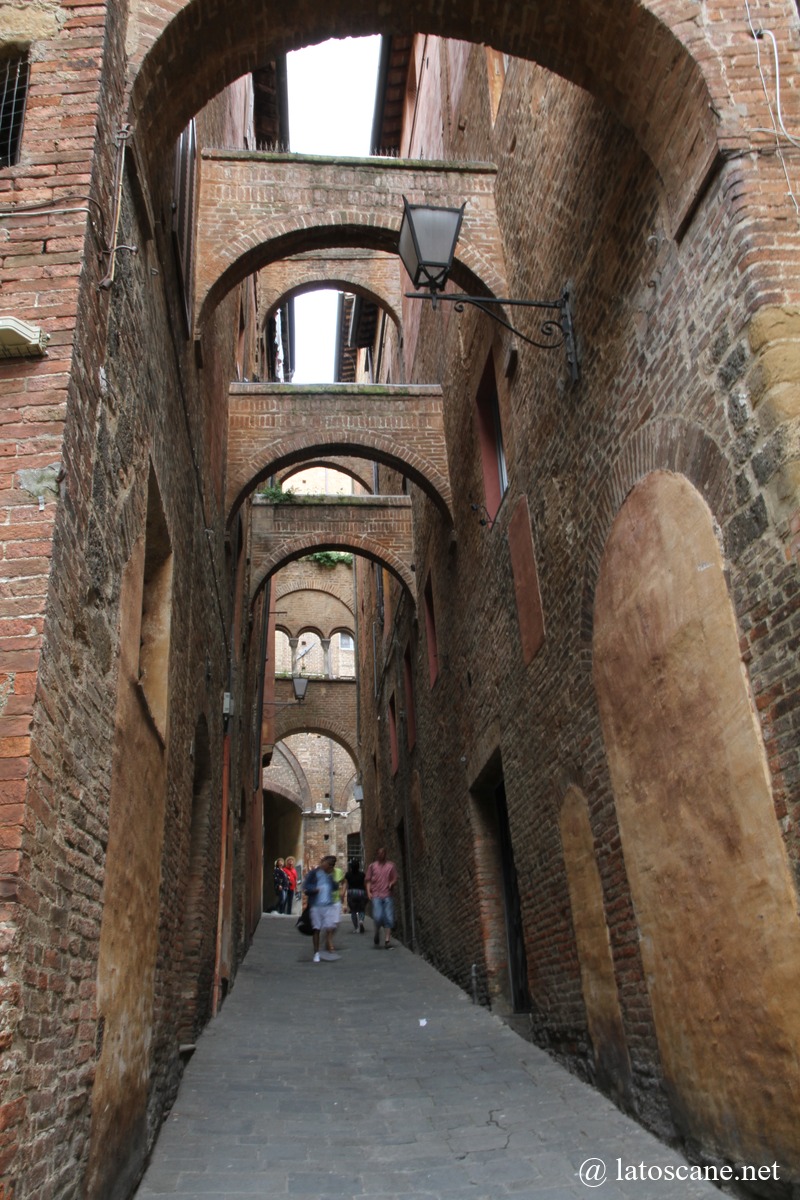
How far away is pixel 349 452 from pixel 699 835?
8.42m

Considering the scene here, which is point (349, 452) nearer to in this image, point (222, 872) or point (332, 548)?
point (332, 548)

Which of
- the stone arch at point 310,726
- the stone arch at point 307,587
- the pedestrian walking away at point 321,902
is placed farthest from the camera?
the stone arch at point 307,587

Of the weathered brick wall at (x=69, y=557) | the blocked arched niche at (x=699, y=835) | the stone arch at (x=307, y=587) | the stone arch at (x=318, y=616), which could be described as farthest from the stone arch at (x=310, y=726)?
the blocked arched niche at (x=699, y=835)

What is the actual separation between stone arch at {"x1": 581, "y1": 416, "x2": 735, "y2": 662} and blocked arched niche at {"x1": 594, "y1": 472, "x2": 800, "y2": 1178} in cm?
9

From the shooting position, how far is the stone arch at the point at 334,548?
14221 millimetres

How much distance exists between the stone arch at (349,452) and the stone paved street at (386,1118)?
220 inches

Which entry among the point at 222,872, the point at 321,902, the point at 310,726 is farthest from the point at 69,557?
the point at 310,726

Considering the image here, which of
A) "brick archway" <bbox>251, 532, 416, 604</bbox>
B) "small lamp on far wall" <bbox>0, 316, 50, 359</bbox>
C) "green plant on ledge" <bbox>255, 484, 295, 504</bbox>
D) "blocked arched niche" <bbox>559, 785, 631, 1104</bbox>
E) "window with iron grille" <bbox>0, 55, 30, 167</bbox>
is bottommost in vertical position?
"blocked arched niche" <bbox>559, 785, 631, 1104</bbox>

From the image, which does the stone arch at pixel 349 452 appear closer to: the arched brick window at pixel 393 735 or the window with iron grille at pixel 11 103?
the arched brick window at pixel 393 735

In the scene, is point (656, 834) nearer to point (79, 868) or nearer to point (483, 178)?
point (79, 868)

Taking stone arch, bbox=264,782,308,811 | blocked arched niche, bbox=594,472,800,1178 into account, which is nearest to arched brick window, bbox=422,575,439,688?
blocked arched niche, bbox=594,472,800,1178

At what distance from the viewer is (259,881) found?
17.1 metres

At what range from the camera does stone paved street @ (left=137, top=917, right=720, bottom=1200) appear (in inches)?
170

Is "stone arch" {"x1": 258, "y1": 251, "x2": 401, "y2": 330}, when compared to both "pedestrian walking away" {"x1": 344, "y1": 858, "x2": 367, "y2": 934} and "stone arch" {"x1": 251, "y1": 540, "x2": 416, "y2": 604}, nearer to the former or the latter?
"stone arch" {"x1": 251, "y1": 540, "x2": 416, "y2": 604}
